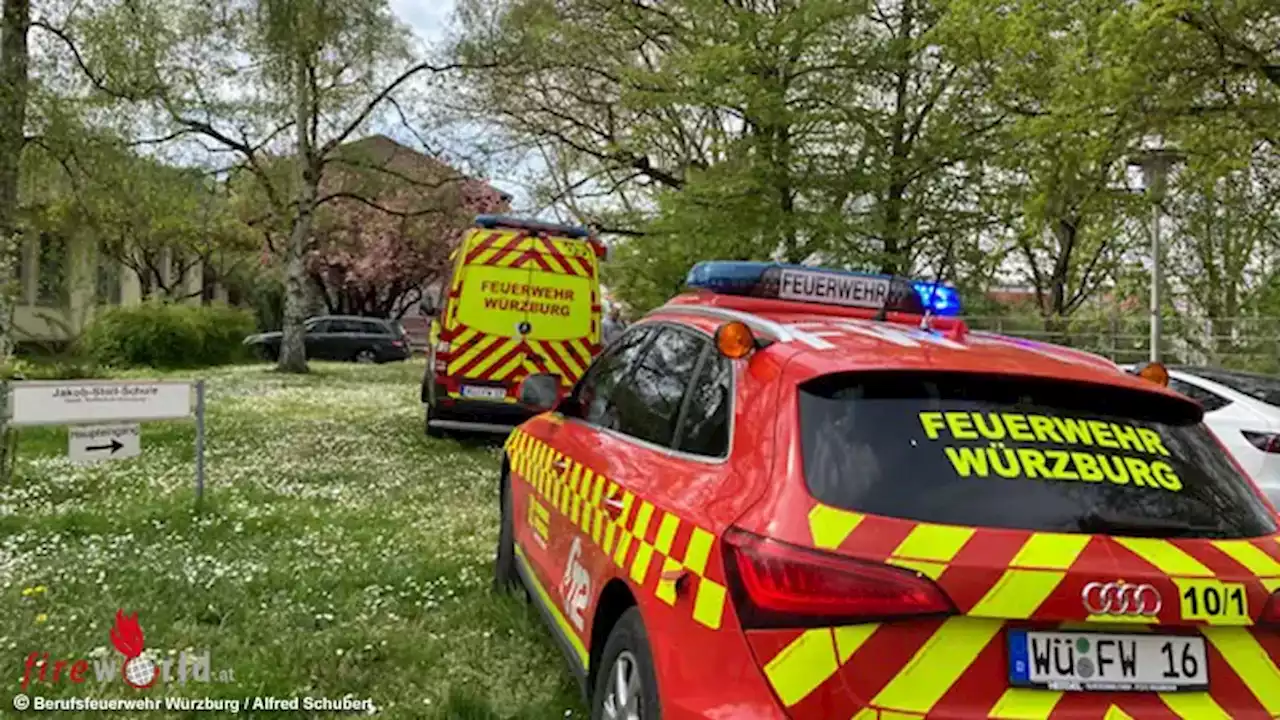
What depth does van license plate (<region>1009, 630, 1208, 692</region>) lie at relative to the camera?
215 cm

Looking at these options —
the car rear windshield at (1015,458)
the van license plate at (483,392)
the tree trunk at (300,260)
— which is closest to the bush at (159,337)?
the tree trunk at (300,260)

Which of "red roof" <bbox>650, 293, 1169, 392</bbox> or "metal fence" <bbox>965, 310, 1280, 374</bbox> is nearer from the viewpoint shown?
"red roof" <bbox>650, 293, 1169, 392</bbox>

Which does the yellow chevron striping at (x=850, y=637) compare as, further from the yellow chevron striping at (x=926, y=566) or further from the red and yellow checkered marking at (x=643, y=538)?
the red and yellow checkered marking at (x=643, y=538)

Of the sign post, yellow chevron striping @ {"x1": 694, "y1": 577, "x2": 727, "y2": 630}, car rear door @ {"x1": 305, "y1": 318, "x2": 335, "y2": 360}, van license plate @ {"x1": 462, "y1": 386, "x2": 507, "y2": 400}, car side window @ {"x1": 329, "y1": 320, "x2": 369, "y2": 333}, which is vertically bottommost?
car rear door @ {"x1": 305, "y1": 318, "x2": 335, "y2": 360}

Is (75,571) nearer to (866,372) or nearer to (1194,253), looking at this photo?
(866,372)

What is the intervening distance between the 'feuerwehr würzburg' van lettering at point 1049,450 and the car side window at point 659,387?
0.98m

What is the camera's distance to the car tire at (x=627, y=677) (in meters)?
2.61

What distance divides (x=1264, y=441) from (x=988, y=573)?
575cm

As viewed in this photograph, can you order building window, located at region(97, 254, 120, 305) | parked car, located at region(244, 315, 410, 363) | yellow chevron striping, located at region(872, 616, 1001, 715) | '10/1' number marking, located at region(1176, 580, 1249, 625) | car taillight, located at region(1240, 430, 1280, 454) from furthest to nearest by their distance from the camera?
building window, located at region(97, 254, 120, 305), parked car, located at region(244, 315, 410, 363), car taillight, located at region(1240, 430, 1280, 454), '10/1' number marking, located at region(1176, 580, 1249, 625), yellow chevron striping, located at region(872, 616, 1001, 715)

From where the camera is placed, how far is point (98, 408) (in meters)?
6.50

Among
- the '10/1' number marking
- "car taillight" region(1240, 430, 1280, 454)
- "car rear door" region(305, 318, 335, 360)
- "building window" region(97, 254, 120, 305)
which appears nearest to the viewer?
the '10/1' number marking

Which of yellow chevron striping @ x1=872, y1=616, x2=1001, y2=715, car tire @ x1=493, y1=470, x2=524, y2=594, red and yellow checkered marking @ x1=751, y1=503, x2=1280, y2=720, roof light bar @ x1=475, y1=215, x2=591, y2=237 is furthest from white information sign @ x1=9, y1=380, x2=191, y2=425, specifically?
yellow chevron striping @ x1=872, y1=616, x2=1001, y2=715

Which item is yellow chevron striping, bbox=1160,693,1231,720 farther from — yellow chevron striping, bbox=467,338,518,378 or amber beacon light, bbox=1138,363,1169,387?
yellow chevron striping, bbox=467,338,518,378

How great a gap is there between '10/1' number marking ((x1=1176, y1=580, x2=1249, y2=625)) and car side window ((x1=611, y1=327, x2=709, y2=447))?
4.83 ft
